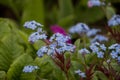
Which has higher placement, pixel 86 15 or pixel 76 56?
pixel 86 15

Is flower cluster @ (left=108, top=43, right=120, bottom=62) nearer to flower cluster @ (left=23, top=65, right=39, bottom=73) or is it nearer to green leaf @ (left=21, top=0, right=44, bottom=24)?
flower cluster @ (left=23, top=65, right=39, bottom=73)

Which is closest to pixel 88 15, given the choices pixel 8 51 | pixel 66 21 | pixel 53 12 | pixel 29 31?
pixel 53 12

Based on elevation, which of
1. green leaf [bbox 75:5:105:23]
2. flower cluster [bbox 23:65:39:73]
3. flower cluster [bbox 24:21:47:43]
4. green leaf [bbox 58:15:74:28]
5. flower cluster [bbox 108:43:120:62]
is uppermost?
green leaf [bbox 75:5:105:23]

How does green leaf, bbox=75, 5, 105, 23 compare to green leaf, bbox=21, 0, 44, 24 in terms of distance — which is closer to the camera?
green leaf, bbox=21, 0, 44, 24

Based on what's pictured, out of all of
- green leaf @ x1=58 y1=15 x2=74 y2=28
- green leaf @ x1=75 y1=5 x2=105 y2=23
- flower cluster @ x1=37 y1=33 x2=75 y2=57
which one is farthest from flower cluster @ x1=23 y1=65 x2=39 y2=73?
green leaf @ x1=75 y1=5 x2=105 y2=23

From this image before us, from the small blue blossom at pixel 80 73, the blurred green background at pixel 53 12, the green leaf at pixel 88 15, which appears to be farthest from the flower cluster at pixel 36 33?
the green leaf at pixel 88 15

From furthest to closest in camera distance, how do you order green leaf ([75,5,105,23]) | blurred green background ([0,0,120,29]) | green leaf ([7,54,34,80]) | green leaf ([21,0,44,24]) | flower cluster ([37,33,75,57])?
green leaf ([75,5,105,23]) → blurred green background ([0,0,120,29]) → green leaf ([21,0,44,24]) → green leaf ([7,54,34,80]) → flower cluster ([37,33,75,57])

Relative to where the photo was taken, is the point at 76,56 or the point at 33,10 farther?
A: the point at 33,10

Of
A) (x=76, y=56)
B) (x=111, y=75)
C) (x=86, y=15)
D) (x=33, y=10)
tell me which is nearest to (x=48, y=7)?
(x=86, y=15)

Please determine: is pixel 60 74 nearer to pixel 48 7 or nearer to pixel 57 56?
pixel 57 56
